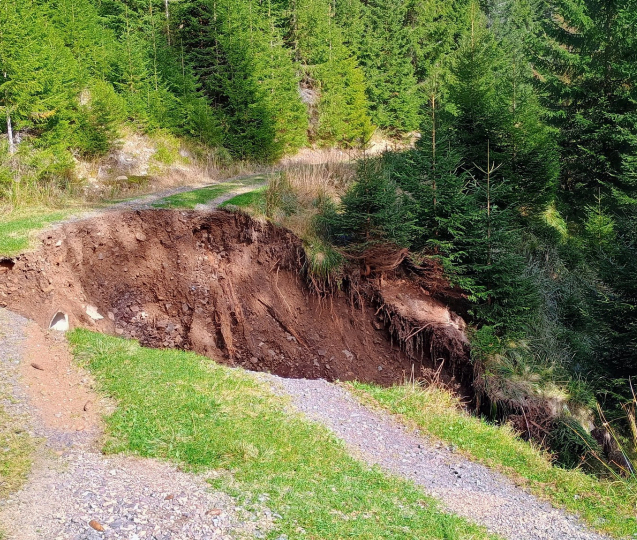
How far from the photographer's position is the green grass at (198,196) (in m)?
12.3

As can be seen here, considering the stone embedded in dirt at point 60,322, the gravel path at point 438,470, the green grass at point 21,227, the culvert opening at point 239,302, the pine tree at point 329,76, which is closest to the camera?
the gravel path at point 438,470

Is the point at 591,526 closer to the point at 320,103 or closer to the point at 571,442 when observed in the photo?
the point at 571,442

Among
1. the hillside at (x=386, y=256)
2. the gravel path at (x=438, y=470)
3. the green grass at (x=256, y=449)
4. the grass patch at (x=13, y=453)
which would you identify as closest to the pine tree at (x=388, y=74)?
the hillside at (x=386, y=256)

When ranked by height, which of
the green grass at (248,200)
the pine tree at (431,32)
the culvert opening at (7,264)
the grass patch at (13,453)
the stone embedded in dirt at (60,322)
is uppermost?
the pine tree at (431,32)

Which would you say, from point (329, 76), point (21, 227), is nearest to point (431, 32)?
point (329, 76)

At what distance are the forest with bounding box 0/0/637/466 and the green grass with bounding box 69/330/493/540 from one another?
10.5ft

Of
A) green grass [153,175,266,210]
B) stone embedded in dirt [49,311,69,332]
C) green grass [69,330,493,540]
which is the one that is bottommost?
stone embedded in dirt [49,311,69,332]

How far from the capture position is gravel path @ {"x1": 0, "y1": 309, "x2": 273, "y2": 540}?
407 centimetres

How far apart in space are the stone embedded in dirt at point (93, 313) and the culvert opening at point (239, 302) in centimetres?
2

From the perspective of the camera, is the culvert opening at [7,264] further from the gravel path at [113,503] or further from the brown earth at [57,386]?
the gravel path at [113,503]

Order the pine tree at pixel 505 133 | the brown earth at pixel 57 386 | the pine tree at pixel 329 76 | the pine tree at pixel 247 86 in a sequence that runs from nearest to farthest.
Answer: the brown earth at pixel 57 386 → the pine tree at pixel 505 133 → the pine tree at pixel 247 86 → the pine tree at pixel 329 76

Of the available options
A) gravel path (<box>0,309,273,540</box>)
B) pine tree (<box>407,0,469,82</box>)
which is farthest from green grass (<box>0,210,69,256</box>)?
pine tree (<box>407,0,469,82</box>)

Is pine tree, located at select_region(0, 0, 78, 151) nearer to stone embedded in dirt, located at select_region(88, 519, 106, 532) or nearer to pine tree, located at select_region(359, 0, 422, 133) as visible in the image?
stone embedded in dirt, located at select_region(88, 519, 106, 532)

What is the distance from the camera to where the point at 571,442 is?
9.59m
